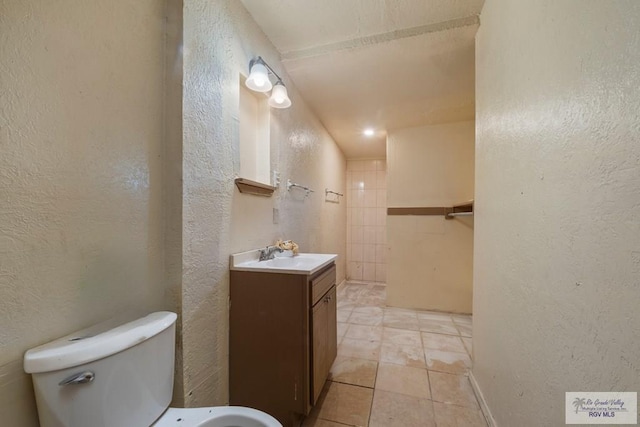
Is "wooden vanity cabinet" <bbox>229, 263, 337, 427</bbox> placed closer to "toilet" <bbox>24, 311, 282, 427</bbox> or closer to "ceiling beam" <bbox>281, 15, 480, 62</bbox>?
"toilet" <bbox>24, 311, 282, 427</bbox>

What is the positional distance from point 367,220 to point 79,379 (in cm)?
404

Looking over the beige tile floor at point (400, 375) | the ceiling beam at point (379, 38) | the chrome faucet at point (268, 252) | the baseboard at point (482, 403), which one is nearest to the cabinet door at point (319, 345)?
the beige tile floor at point (400, 375)

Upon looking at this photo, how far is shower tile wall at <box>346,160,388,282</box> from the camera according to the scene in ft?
14.2

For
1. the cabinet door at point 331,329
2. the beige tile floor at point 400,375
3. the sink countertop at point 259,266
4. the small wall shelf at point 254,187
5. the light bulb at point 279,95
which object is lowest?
the beige tile floor at point 400,375

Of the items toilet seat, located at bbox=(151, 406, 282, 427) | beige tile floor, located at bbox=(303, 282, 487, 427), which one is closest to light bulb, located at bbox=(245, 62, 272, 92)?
toilet seat, located at bbox=(151, 406, 282, 427)

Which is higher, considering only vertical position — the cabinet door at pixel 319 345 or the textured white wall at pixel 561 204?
the textured white wall at pixel 561 204

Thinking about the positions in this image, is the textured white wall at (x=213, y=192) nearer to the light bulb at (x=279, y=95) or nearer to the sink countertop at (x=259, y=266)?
the sink countertop at (x=259, y=266)

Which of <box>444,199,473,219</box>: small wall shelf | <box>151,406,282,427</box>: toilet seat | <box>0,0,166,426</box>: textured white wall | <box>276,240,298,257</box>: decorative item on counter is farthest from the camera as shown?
<box>444,199,473,219</box>: small wall shelf

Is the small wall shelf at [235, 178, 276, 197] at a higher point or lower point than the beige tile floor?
higher

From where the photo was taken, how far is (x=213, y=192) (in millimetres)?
1244

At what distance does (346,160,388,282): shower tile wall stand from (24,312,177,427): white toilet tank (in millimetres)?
3703

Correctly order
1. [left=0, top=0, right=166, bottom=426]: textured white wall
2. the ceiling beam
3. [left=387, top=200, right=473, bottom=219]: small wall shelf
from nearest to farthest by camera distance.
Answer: [left=0, top=0, right=166, bottom=426]: textured white wall → the ceiling beam → [left=387, top=200, right=473, bottom=219]: small wall shelf

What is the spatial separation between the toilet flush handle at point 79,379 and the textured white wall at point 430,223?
116 inches

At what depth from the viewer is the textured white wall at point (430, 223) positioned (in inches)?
114
